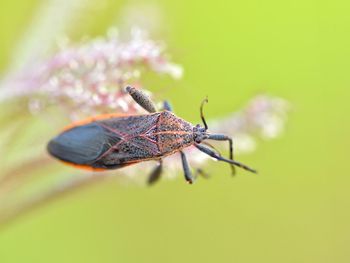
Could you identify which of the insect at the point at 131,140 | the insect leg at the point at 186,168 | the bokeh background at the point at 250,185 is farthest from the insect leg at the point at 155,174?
the bokeh background at the point at 250,185

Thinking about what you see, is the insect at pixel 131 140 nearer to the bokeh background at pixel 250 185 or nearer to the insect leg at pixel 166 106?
the insect leg at pixel 166 106

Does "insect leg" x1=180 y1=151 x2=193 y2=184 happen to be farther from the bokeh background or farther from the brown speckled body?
the bokeh background

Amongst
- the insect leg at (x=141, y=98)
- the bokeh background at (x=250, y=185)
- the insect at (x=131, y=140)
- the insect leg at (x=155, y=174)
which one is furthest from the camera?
the bokeh background at (x=250, y=185)

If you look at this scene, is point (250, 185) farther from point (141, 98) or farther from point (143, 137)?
point (141, 98)

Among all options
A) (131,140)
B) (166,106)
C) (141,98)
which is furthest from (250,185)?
(141,98)

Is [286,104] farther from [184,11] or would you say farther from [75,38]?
[184,11]

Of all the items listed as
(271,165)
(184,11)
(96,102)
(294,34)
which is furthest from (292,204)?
(96,102)

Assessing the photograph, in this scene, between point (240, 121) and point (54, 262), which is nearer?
point (240, 121)

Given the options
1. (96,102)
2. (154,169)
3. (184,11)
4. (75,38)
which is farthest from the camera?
(184,11)
